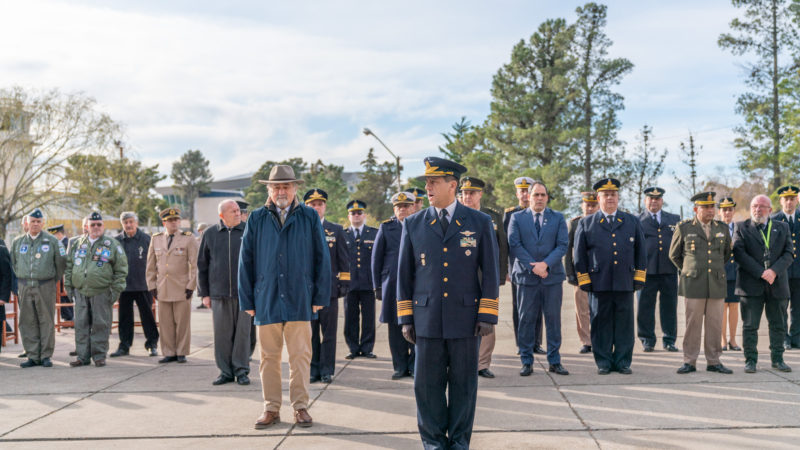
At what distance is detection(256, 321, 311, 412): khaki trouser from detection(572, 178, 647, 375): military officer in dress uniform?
3635 mm

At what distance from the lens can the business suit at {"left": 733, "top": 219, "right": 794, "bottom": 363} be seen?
757cm

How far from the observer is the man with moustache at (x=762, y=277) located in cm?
755

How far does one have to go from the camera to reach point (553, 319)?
7766mm

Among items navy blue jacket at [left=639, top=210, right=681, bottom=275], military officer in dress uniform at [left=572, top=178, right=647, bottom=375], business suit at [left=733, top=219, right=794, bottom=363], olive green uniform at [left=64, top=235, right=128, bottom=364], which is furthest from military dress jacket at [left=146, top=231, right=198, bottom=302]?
business suit at [left=733, top=219, right=794, bottom=363]

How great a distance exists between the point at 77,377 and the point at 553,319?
597cm

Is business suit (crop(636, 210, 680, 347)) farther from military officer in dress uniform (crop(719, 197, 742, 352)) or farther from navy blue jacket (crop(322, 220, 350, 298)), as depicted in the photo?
navy blue jacket (crop(322, 220, 350, 298))

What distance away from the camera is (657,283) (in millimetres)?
9445

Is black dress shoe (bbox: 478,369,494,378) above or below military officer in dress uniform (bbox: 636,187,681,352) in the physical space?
below

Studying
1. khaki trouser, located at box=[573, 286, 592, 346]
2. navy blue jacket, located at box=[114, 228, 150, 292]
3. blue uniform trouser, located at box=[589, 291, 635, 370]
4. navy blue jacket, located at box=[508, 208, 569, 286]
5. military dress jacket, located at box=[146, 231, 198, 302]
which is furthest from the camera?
navy blue jacket, located at box=[114, 228, 150, 292]

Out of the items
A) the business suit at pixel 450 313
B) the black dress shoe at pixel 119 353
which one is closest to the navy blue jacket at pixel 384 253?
the business suit at pixel 450 313

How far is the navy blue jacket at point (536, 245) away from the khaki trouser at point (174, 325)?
4.60 m

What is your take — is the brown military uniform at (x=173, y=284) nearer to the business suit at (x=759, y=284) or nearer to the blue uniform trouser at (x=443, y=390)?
the blue uniform trouser at (x=443, y=390)

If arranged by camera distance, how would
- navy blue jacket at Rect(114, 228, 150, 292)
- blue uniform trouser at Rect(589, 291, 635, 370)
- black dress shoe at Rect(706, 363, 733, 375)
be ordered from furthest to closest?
navy blue jacket at Rect(114, 228, 150, 292) → blue uniform trouser at Rect(589, 291, 635, 370) → black dress shoe at Rect(706, 363, 733, 375)

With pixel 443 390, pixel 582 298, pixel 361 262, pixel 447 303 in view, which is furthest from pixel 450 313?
pixel 582 298
